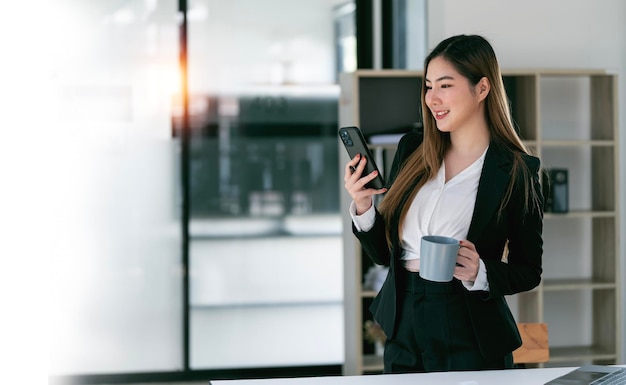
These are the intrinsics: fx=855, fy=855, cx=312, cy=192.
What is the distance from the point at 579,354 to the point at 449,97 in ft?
8.60

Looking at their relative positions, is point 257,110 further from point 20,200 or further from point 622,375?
point 622,375

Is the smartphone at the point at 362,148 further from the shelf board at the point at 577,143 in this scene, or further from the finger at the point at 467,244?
the shelf board at the point at 577,143

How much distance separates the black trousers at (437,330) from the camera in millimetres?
2064

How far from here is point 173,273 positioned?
16.7 feet

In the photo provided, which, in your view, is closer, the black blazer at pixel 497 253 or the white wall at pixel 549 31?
the black blazer at pixel 497 253

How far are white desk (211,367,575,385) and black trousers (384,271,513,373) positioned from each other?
0.48ft

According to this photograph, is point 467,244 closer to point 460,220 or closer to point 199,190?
point 460,220

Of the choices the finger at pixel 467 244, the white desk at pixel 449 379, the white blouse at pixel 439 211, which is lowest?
the white desk at pixel 449 379

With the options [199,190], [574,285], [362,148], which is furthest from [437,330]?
[199,190]

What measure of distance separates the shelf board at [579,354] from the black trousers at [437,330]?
7.57 feet

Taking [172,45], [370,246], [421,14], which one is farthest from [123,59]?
[370,246]

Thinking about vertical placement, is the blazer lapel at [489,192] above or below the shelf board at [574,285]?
above

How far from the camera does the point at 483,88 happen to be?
7.02 feet

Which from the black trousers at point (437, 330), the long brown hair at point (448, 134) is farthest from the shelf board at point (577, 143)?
the black trousers at point (437, 330)
